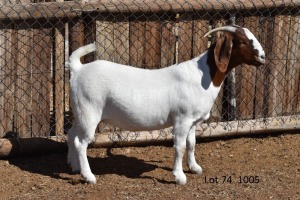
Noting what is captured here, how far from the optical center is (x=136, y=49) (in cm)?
717

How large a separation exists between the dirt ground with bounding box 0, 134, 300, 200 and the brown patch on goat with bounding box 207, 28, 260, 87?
3.42ft

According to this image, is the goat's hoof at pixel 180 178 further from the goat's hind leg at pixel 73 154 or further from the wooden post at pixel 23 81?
the wooden post at pixel 23 81

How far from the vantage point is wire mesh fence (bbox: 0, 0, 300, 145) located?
22.3 ft

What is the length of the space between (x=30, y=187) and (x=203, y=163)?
1915 mm

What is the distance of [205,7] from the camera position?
23.6 feet

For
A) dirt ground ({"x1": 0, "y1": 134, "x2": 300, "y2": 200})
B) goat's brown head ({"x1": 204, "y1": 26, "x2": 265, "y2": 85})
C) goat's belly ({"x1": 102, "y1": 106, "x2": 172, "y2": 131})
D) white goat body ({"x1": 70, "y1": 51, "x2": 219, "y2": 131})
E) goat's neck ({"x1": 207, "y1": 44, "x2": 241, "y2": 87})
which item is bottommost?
dirt ground ({"x1": 0, "y1": 134, "x2": 300, "y2": 200})

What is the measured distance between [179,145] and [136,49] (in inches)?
62.4

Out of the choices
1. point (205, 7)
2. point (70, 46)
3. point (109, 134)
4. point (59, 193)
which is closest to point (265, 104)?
point (205, 7)

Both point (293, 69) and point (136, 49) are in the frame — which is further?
point (293, 69)

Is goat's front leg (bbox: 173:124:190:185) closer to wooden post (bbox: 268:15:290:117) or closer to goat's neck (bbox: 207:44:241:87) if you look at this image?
goat's neck (bbox: 207:44:241:87)

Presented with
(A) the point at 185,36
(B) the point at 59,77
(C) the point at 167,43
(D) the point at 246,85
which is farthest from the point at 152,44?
(D) the point at 246,85

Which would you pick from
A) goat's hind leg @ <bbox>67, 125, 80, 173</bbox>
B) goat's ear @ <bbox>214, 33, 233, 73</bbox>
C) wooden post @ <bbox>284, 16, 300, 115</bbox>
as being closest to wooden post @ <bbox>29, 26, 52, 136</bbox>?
goat's hind leg @ <bbox>67, 125, 80, 173</bbox>

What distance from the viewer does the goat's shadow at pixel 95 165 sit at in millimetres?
6480

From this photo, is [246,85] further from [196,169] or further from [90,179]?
[90,179]
